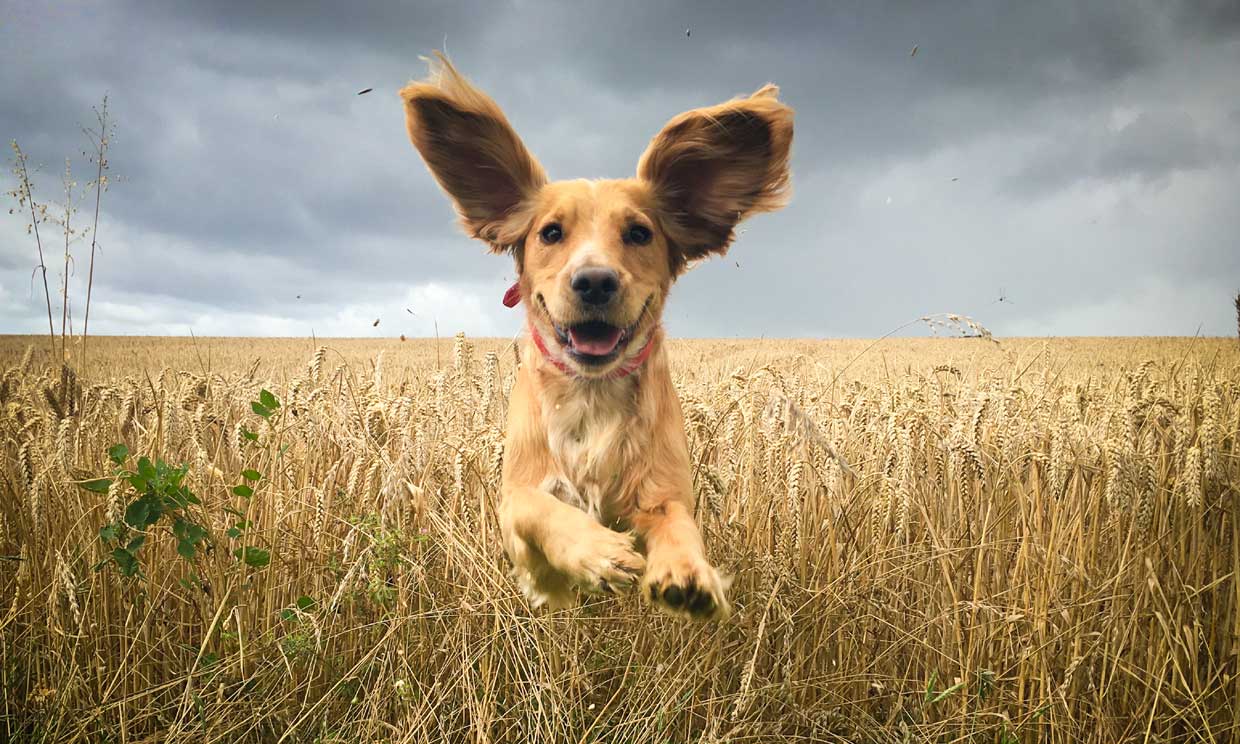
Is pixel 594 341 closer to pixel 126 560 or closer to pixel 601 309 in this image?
pixel 601 309

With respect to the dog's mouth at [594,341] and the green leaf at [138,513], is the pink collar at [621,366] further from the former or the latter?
the green leaf at [138,513]

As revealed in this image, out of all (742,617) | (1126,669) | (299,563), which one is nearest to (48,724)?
(299,563)

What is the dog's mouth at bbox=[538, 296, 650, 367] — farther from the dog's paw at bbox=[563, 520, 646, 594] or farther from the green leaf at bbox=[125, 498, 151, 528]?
the green leaf at bbox=[125, 498, 151, 528]

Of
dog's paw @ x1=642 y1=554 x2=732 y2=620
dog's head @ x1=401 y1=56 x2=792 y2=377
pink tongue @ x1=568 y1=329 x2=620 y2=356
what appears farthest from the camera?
dog's head @ x1=401 y1=56 x2=792 y2=377

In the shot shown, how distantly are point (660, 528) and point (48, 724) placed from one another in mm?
2405

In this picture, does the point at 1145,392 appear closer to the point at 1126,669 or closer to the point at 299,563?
the point at 1126,669

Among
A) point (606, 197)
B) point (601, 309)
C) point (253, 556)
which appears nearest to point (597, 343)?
point (601, 309)

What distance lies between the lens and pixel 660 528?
6.29ft

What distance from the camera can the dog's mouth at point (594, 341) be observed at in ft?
7.02

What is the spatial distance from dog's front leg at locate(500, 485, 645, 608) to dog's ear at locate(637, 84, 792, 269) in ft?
4.05

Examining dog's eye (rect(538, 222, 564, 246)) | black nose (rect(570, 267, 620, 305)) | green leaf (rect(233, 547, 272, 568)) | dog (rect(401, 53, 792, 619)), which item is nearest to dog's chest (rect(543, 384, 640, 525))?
dog (rect(401, 53, 792, 619))

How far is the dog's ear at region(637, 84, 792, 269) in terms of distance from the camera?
249cm

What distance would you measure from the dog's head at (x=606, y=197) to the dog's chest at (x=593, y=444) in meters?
0.11

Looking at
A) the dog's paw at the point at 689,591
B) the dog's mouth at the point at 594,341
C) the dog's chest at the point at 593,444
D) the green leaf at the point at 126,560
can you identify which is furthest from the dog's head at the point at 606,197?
the green leaf at the point at 126,560
